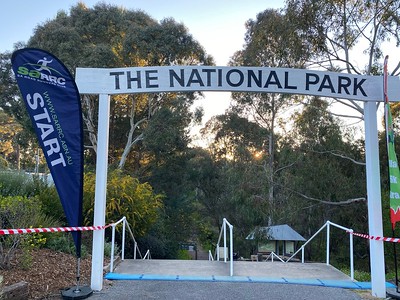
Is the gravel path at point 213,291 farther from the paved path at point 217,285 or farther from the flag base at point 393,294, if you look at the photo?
the flag base at point 393,294

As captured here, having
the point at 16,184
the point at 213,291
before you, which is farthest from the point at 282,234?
the point at 213,291

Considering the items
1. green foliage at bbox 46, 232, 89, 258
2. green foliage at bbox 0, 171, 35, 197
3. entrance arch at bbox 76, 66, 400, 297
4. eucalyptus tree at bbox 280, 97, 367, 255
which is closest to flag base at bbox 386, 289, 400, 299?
entrance arch at bbox 76, 66, 400, 297

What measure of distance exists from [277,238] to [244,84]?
45.4 feet

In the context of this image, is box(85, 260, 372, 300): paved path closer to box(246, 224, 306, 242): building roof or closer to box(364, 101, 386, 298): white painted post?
box(364, 101, 386, 298): white painted post

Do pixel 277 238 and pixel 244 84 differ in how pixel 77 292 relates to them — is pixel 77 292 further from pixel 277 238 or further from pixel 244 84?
pixel 277 238

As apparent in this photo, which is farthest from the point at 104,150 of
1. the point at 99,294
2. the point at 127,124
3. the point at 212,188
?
the point at 212,188

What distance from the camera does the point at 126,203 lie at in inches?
449

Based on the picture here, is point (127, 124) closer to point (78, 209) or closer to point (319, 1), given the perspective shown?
point (319, 1)

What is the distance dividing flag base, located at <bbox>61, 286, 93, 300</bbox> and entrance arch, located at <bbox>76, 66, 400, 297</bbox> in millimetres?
1618

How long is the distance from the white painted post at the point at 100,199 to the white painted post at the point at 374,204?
4.03 m

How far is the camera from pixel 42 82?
5145 mm

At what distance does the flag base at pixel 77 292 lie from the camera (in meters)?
5.02

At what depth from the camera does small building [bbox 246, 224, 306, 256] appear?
730 inches

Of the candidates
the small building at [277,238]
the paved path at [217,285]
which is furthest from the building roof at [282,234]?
the paved path at [217,285]
